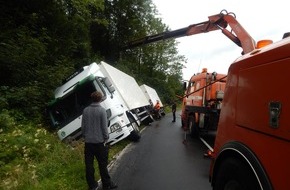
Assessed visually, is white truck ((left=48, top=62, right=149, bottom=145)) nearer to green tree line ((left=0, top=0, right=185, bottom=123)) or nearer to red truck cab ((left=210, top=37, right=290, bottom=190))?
green tree line ((left=0, top=0, right=185, bottom=123))

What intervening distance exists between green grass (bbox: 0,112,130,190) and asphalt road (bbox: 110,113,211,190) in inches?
26.0

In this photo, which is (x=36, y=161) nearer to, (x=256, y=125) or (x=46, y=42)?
(x=256, y=125)

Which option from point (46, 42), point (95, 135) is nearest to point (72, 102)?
point (95, 135)

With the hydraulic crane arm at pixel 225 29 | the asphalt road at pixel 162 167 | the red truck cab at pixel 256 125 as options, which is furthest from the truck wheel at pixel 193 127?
the red truck cab at pixel 256 125

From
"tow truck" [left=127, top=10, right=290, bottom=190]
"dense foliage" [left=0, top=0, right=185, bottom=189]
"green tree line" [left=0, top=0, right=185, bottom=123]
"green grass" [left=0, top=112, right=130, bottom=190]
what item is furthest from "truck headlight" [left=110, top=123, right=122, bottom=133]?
"tow truck" [left=127, top=10, right=290, bottom=190]

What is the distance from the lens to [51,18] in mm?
17375

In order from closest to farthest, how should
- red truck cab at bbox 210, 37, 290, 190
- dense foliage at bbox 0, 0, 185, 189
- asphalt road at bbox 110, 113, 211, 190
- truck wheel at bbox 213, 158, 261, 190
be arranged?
1. red truck cab at bbox 210, 37, 290, 190
2. truck wheel at bbox 213, 158, 261, 190
3. asphalt road at bbox 110, 113, 211, 190
4. dense foliage at bbox 0, 0, 185, 189

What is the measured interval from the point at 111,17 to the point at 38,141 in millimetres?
25717

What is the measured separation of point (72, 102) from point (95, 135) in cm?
516

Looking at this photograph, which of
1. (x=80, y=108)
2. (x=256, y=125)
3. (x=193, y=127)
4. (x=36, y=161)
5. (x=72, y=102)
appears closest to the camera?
(x=256, y=125)

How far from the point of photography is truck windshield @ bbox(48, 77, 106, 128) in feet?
35.1

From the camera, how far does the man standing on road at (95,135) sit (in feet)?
20.0

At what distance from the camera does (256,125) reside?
3.34m

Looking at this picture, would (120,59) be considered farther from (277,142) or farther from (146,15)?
(277,142)
